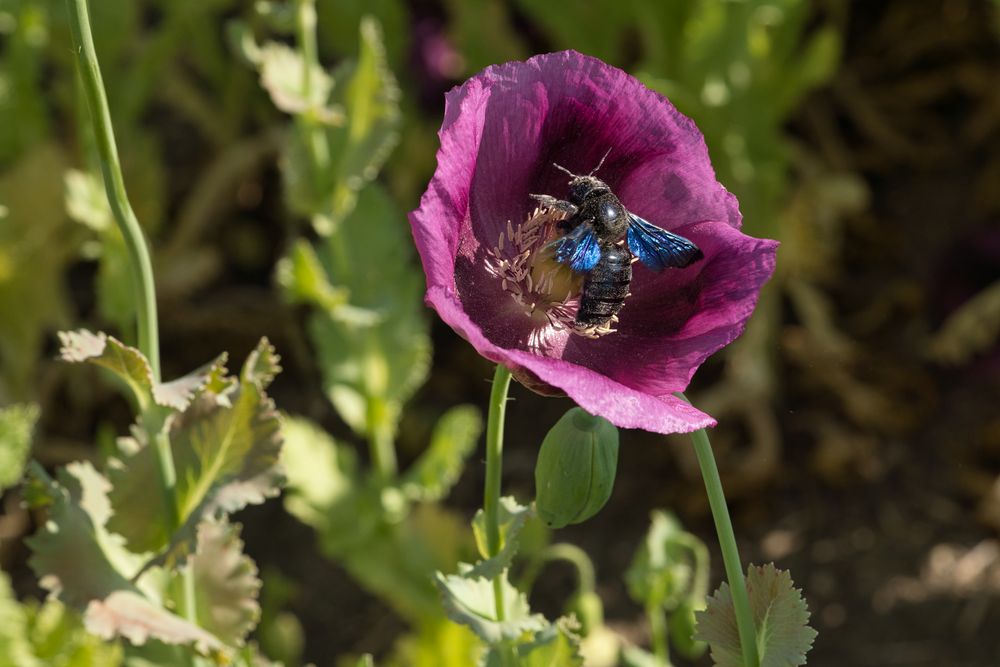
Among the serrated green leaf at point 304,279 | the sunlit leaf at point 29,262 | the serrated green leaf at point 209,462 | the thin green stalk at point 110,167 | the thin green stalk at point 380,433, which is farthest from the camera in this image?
the sunlit leaf at point 29,262

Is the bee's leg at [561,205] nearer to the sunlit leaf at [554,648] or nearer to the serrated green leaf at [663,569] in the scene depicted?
the sunlit leaf at [554,648]

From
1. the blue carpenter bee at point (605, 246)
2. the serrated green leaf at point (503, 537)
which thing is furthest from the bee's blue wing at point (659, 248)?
the serrated green leaf at point (503, 537)

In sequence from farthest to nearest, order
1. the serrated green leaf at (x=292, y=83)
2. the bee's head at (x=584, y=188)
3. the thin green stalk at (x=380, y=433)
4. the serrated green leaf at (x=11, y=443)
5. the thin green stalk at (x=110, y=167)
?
the thin green stalk at (x=380, y=433) < the serrated green leaf at (x=292, y=83) < the serrated green leaf at (x=11, y=443) < the bee's head at (x=584, y=188) < the thin green stalk at (x=110, y=167)

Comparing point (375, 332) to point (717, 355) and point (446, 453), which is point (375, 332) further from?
point (717, 355)

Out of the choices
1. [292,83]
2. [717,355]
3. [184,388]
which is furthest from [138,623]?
[717,355]

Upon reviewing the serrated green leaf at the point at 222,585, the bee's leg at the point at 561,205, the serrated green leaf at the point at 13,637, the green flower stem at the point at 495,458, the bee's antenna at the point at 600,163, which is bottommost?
the serrated green leaf at the point at 13,637

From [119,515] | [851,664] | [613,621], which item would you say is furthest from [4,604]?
[851,664]
